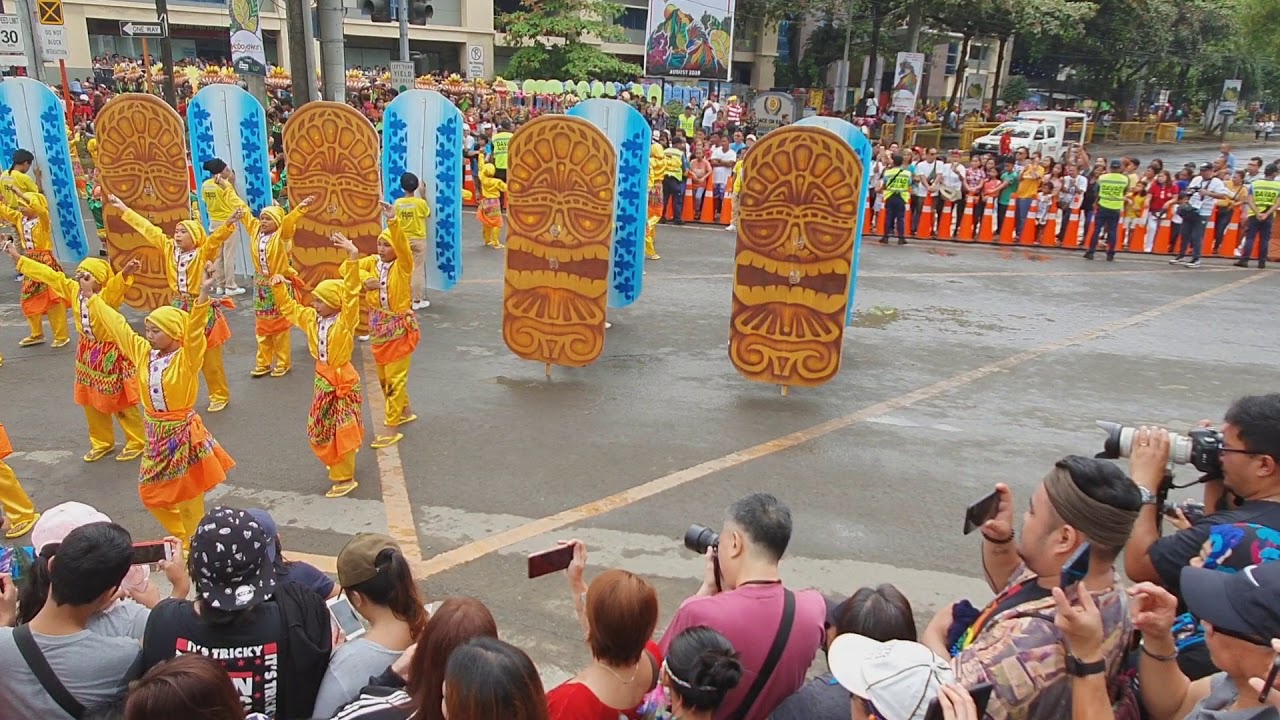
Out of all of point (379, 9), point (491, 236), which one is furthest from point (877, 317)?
point (379, 9)

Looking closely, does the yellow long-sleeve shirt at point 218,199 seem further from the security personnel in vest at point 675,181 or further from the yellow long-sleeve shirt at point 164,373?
the security personnel in vest at point 675,181

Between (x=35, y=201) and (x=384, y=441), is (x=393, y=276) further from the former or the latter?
(x=35, y=201)

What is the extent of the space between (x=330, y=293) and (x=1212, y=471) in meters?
4.78

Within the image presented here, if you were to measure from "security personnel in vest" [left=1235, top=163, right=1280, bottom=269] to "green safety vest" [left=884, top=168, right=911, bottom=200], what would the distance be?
4874 mm

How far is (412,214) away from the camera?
31.4ft

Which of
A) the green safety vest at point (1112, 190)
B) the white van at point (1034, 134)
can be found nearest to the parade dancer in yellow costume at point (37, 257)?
the green safety vest at point (1112, 190)

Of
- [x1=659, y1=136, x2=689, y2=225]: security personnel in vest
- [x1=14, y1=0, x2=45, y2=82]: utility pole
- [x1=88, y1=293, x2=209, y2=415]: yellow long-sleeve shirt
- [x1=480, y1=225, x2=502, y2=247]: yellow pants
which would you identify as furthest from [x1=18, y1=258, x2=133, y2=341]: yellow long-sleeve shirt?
[x1=659, y1=136, x2=689, y2=225]: security personnel in vest

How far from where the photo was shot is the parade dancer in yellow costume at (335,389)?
5652 millimetres

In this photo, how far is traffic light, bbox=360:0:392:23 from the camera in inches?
442

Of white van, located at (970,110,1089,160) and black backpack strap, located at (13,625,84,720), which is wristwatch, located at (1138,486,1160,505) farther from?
white van, located at (970,110,1089,160)

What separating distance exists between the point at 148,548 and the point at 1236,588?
2941mm

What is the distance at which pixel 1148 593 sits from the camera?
2236 millimetres

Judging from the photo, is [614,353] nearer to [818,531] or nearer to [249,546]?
[818,531]

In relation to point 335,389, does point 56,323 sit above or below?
below
